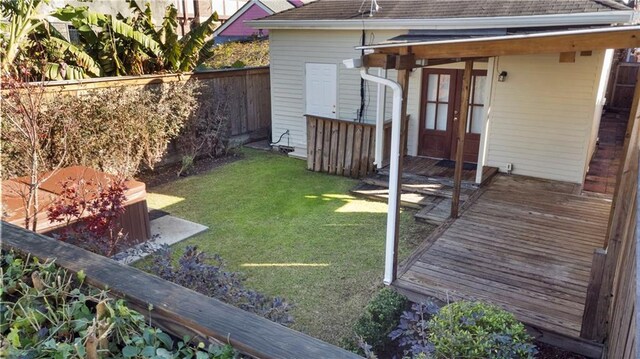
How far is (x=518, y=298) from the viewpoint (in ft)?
14.7

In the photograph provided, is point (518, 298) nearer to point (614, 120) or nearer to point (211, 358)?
point (211, 358)

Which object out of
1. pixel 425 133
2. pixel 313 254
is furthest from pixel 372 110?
pixel 313 254

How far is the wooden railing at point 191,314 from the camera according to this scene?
1279mm

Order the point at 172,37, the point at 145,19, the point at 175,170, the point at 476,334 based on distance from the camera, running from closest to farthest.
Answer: the point at 476,334, the point at 175,170, the point at 172,37, the point at 145,19

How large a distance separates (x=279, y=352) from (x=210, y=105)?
10.2 meters

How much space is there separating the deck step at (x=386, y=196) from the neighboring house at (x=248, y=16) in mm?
15205

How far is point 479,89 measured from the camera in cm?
888

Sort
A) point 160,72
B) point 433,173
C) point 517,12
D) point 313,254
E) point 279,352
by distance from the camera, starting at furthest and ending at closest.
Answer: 1. point 160,72
2. point 433,173
3. point 517,12
4. point 313,254
5. point 279,352

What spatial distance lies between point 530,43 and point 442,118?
5.30 metres

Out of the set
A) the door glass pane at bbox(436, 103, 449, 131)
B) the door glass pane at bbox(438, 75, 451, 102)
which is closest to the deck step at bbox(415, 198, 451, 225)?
the door glass pane at bbox(436, 103, 449, 131)

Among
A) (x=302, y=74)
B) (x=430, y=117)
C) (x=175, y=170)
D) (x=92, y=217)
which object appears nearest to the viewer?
(x=92, y=217)

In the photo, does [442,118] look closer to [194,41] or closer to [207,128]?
[207,128]

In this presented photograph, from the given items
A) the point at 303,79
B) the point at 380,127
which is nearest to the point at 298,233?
the point at 380,127

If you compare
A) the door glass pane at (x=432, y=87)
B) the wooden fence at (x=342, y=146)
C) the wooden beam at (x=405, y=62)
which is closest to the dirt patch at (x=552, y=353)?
the wooden beam at (x=405, y=62)
